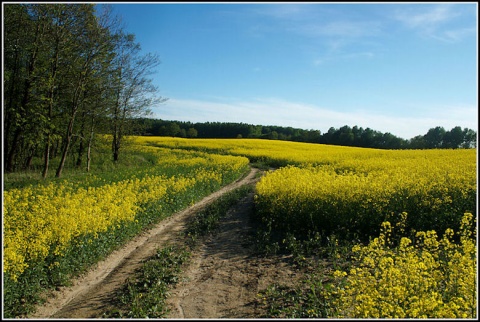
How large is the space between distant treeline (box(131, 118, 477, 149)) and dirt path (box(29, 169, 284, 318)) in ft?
72.9

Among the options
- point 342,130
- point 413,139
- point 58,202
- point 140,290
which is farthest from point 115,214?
point 342,130

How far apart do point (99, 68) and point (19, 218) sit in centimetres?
1512

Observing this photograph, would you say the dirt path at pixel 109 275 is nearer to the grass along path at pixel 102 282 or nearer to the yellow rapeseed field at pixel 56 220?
the grass along path at pixel 102 282

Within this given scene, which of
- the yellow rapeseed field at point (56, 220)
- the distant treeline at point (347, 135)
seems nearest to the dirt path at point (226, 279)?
the yellow rapeseed field at point (56, 220)

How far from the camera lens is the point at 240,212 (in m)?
13.5

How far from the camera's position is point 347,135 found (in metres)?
79.0

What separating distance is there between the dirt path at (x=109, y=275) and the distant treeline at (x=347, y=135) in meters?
22.2

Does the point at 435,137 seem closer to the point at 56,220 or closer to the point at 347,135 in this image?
the point at 347,135

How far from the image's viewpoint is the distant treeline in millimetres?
60844

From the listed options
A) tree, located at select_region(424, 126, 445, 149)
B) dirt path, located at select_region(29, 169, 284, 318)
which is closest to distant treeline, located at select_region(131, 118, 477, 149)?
tree, located at select_region(424, 126, 445, 149)

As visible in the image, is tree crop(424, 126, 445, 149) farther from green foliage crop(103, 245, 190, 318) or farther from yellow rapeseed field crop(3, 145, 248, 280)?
green foliage crop(103, 245, 190, 318)

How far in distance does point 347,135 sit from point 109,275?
77.5 m

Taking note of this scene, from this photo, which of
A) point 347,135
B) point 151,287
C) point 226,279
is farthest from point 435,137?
point 151,287

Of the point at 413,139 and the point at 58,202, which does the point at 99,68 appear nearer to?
the point at 58,202
